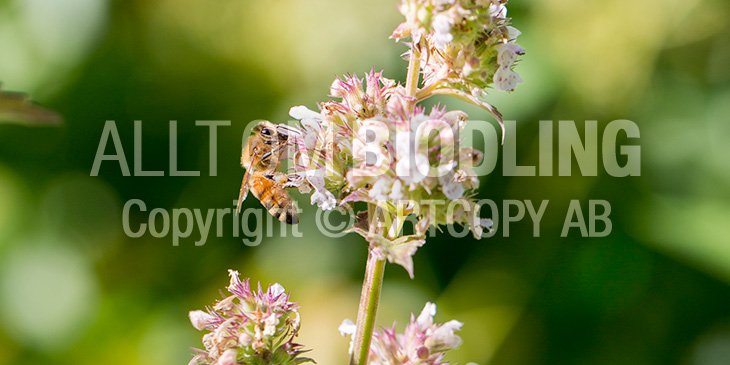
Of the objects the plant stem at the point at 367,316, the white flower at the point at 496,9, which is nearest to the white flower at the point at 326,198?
the plant stem at the point at 367,316

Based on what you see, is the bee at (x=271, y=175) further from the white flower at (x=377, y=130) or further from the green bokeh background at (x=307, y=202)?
the green bokeh background at (x=307, y=202)

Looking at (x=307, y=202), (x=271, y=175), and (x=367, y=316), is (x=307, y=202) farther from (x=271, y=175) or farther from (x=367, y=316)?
(x=367, y=316)

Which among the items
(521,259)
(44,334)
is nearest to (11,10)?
(44,334)

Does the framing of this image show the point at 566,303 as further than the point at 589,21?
No

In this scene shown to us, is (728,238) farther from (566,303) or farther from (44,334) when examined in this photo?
(44,334)

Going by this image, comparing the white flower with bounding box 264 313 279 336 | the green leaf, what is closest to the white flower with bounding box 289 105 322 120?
the white flower with bounding box 264 313 279 336

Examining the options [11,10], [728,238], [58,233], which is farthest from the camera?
[11,10]

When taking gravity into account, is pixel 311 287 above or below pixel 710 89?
below
